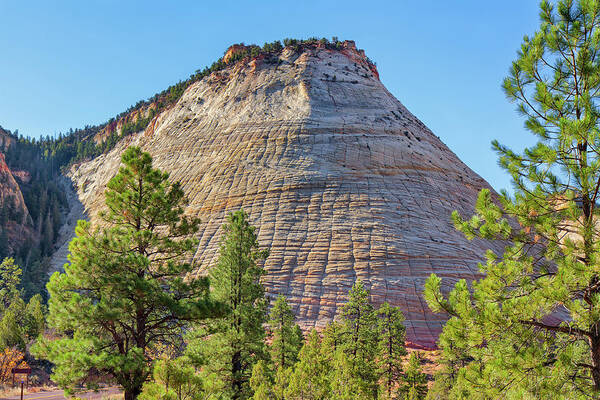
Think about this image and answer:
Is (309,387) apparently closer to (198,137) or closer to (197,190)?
(197,190)

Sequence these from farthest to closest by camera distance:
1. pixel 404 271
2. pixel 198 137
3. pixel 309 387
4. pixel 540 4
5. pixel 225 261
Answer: pixel 198 137 → pixel 404 271 → pixel 225 261 → pixel 309 387 → pixel 540 4

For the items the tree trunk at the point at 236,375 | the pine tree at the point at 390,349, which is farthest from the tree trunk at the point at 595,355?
the pine tree at the point at 390,349

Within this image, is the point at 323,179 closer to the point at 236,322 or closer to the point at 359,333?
the point at 359,333

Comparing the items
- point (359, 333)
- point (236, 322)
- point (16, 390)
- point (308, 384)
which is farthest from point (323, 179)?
point (308, 384)

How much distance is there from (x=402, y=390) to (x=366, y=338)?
329 cm

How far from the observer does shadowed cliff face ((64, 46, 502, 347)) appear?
34.9 meters

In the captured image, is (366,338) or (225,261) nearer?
(225,261)

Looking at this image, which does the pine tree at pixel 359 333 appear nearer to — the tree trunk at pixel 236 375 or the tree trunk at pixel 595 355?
the tree trunk at pixel 236 375

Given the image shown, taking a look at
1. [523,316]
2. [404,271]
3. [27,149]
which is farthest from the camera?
[27,149]

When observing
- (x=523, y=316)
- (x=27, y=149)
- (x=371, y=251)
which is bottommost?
(x=523, y=316)

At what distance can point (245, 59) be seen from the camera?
6588cm

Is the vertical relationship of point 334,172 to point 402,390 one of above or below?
above

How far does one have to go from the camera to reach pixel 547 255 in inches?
277

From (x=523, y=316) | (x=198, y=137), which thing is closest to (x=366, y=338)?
(x=523, y=316)
